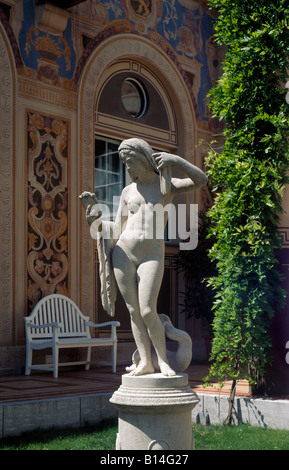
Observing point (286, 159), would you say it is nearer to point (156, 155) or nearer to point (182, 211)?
point (156, 155)

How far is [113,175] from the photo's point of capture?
36.4 feet

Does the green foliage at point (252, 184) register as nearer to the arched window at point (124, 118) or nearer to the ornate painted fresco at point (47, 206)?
the ornate painted fresco at point (47, 206)

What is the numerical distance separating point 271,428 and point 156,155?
2929 millimetres

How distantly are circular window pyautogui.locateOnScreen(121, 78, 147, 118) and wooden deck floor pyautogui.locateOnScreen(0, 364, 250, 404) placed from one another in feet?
14.7

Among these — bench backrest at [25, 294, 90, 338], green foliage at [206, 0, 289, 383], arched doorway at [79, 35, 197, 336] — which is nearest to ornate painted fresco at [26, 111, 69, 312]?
bench backrest at [25, 294, 90, 338]

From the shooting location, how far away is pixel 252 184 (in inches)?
262

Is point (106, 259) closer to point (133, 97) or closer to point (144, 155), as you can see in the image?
point (144, 155)

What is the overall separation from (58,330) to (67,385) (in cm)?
131

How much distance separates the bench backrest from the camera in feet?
29.6

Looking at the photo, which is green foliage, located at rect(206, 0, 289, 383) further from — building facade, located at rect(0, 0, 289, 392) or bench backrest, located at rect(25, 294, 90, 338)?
building facade, located at rect(0, 0, 289, 392)

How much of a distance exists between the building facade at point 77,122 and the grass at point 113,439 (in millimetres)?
3144

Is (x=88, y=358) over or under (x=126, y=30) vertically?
under

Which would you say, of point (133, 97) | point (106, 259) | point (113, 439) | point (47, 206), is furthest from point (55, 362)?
point (133, 97)

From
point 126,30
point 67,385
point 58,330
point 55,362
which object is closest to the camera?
point 67,385
